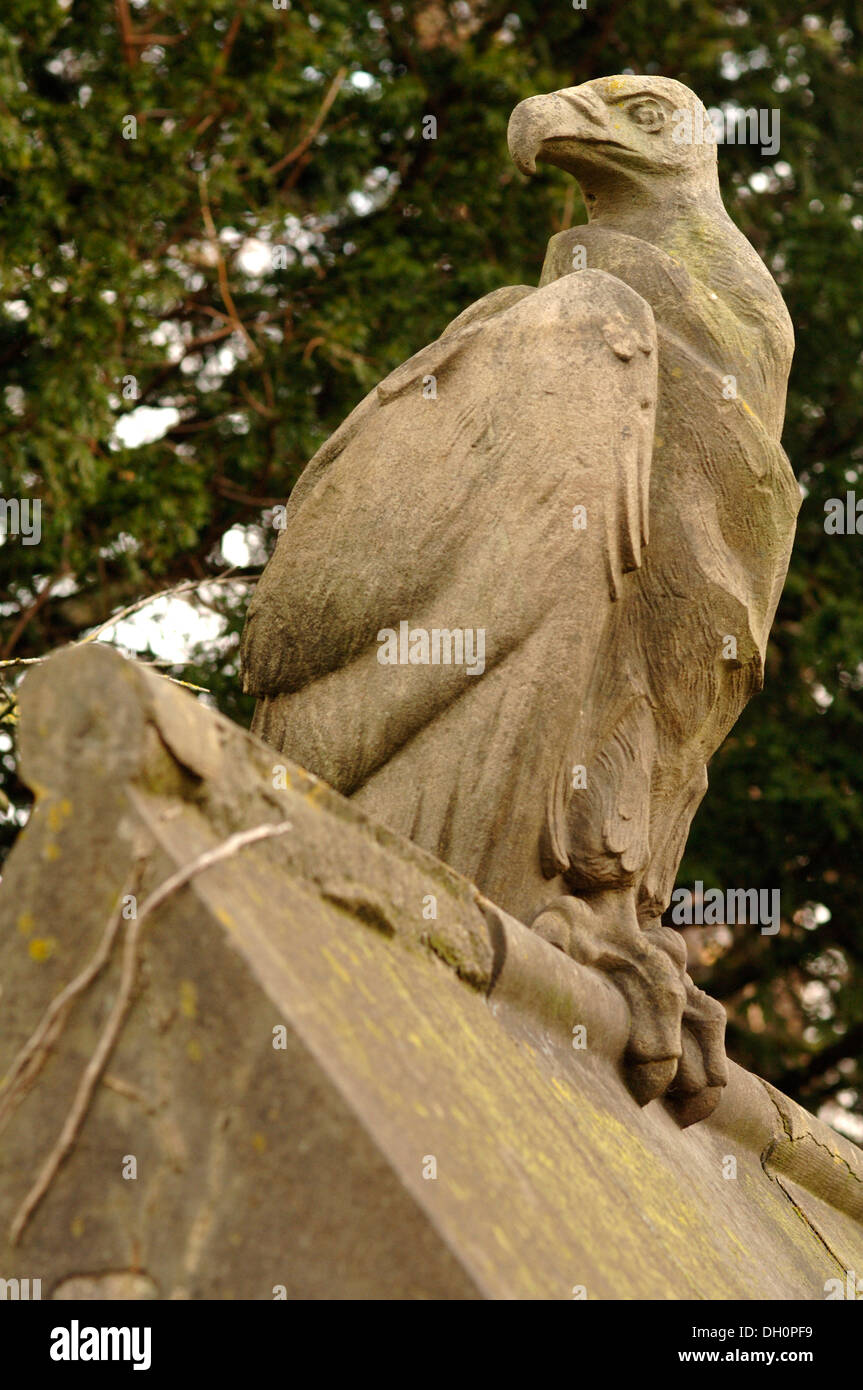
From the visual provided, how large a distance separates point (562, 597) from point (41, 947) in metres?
1.50

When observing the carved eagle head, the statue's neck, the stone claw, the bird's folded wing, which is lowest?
the stone claw

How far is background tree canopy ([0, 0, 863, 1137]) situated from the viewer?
7215mm

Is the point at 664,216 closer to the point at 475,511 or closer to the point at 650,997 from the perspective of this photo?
the point at 475,511

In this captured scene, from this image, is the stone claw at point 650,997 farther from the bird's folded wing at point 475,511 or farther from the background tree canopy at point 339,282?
the background tree canopy at point 339,282

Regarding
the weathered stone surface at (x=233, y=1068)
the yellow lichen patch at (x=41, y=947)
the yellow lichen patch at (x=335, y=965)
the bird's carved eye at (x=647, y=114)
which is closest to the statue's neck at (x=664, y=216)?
the bird's carved eye at (x=647, y=114)

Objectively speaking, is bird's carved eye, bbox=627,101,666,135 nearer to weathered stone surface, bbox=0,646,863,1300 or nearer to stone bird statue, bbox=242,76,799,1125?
stone bird statue, bbox=242,76,799,1125

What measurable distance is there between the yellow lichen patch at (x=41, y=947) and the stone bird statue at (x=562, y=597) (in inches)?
54.2

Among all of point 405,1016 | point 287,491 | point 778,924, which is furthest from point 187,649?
point 405,1016

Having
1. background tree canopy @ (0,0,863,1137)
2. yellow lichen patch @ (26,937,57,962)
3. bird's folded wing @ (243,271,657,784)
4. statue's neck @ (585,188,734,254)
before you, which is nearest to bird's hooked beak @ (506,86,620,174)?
statue's neck @ (585,188,734,254)

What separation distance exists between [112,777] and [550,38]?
8.10 meters

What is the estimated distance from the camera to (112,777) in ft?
6.41

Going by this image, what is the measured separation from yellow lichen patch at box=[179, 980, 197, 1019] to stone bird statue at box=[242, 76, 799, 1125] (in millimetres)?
1412

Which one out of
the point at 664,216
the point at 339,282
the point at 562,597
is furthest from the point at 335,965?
the point at 339,282
